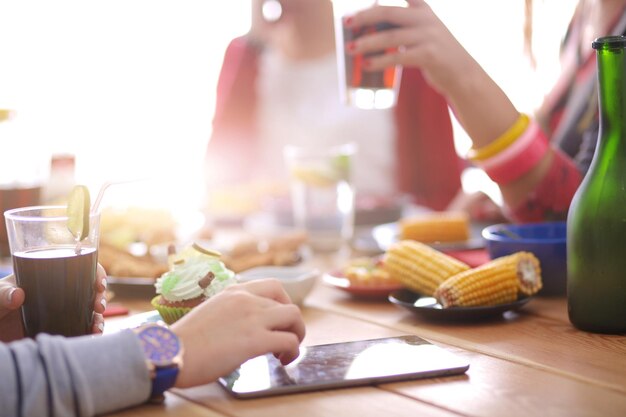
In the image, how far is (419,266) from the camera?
4.16 feet

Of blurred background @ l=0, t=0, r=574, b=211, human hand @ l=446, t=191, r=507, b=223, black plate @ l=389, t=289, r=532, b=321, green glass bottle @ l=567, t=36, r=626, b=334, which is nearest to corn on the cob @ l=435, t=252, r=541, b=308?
black plate @ l=389, t=289, r=532, b=321

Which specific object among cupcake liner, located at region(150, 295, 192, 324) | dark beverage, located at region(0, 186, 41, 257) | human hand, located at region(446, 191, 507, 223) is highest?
dark beverage, located at region(0, 186, 41, 257)

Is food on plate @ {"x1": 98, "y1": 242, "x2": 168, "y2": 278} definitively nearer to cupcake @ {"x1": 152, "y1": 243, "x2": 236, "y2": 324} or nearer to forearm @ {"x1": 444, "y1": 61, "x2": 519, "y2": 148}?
cupcake @ {"x1": 152, "y1": 243, "x2": 236, "y2": 324}

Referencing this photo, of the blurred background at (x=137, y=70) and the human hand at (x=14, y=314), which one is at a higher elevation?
the blurred background at (x=137, y=70)

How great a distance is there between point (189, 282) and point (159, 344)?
11.5 inches

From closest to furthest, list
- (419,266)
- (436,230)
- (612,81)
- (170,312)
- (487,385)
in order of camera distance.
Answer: (487,385) → (612,81) → (170,312) → (419,266) → (436,230)

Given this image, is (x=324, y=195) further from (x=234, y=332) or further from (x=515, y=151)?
(x=234, y=332)

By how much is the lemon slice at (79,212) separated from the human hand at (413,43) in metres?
0.71

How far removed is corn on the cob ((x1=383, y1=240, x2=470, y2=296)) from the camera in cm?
124

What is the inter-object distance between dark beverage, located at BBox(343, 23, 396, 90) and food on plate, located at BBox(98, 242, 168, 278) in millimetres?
526

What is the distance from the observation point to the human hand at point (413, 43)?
143cm

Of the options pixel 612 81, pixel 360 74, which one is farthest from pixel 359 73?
pixel 612 81

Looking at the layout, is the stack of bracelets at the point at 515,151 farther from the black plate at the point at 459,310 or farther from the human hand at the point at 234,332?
the human hand at the point at 234,332

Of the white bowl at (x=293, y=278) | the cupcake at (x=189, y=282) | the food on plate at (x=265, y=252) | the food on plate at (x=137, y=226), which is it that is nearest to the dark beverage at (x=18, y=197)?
the food on plate at (x=137, y=226)
